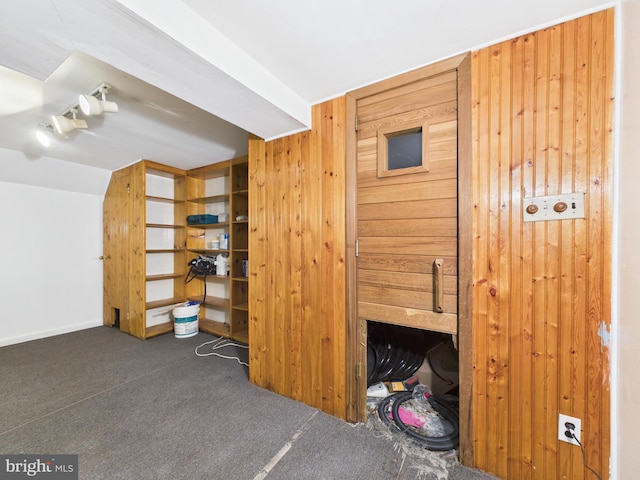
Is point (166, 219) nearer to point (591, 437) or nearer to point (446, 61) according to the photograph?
point (446, 61)

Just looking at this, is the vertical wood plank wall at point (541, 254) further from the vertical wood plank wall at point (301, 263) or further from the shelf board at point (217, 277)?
the shelf board at point (217, 277)

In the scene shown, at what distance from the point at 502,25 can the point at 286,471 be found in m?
2.42

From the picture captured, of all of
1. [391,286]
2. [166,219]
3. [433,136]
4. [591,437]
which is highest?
[433,136]

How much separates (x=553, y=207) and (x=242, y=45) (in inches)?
65.8

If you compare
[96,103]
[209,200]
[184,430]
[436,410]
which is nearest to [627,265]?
[436,410]

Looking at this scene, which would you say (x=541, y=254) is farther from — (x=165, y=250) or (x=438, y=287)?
(x=165, y=250)

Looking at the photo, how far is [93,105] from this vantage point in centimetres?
160

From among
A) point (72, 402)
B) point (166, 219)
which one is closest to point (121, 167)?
point (166, 219)

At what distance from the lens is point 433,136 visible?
135 centimetres

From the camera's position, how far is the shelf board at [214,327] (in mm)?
3155

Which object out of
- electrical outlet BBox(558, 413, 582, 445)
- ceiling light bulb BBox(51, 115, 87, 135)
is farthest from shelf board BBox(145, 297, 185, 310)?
electrical outlet BBox(558, 413, 582, 445)

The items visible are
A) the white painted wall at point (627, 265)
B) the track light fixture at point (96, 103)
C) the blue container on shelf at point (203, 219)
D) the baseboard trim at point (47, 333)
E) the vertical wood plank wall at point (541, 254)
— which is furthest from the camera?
the blue container on shelf at point (203, 219)

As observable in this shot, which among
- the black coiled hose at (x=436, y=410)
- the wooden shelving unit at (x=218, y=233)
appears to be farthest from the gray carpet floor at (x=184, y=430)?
the wooden shelving unit at (x=218, y=233)

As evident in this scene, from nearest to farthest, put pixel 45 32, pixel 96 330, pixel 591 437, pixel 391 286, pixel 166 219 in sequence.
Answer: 1. pixel 45 32
2. pixel 591 437
3. pixel 391 286
4. pixel 96 330
5. pixel 166 219
